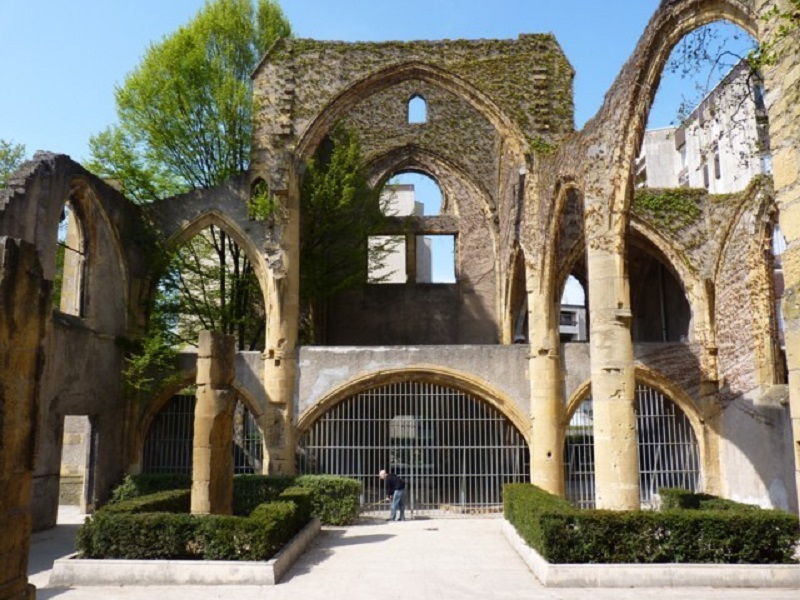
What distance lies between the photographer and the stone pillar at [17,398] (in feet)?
10.8

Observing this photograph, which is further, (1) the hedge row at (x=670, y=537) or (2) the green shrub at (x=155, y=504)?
(2) the green shrub at (x=155, y=504)

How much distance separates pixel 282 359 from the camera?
567 inches

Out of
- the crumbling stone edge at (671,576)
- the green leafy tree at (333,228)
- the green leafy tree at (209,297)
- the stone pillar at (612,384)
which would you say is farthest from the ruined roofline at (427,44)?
the crumbling stone edge at (671,576)

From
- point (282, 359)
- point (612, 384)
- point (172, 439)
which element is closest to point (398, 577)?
point (612, 384)

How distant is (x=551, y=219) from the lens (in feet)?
45.5

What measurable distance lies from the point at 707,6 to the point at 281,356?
32.3 feet

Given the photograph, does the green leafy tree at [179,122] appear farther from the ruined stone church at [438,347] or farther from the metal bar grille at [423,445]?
the metal bar grille at [423,445]

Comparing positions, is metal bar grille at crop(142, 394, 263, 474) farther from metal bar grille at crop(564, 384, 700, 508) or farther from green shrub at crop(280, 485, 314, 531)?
metal bar grille at crop(564, 384, 700, 508)

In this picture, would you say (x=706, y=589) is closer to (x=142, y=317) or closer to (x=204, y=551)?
(x=204, y=551)

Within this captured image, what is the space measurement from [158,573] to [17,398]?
4818 mm

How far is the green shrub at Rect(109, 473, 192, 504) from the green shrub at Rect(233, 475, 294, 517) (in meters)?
1.01

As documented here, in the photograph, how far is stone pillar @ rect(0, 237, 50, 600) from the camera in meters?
3.28

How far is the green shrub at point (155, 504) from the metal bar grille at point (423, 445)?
4469mm

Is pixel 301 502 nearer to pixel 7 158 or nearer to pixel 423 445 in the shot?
pixel 423 445
